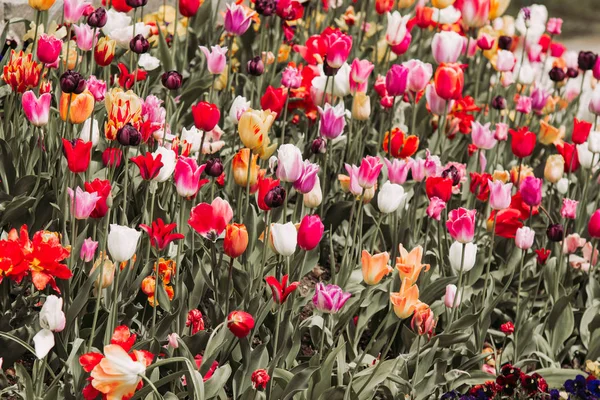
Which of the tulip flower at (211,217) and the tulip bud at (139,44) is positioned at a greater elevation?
the tulip bud at (139,44)

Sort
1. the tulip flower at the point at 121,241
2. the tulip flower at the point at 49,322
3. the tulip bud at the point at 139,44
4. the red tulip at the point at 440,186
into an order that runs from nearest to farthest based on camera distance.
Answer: the tulip flower at the point at 49,322 → the tulip flower at the point at 121,241 → the red tulip at the point at 440,186 → the tulip bud at the point at 139,44

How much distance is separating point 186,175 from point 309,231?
37cm

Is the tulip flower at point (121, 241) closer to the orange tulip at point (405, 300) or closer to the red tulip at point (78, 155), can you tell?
the red tulip at point (78, 155)

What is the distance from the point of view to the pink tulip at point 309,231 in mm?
2273

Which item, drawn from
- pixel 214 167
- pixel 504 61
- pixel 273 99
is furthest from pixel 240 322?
pixel 504 61

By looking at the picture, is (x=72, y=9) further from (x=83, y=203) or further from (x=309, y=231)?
(x=309, y=231)

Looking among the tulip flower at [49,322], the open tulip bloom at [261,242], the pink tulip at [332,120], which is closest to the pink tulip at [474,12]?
the open tulip bloom at [261,242]

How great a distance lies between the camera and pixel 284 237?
223 centimetres

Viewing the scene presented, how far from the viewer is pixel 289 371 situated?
2.39m

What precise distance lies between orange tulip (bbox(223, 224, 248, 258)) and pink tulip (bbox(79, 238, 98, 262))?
0.35m

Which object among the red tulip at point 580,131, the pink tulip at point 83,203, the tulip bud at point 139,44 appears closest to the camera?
the pink tulip at point 83,203

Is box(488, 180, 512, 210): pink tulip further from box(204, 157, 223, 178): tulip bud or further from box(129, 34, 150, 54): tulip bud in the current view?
box(129, 34, 150, 54): tulip bud

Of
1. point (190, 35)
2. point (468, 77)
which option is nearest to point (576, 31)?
point (468, 77)

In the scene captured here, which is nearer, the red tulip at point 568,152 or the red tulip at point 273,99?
the red tulip at point 273,99
